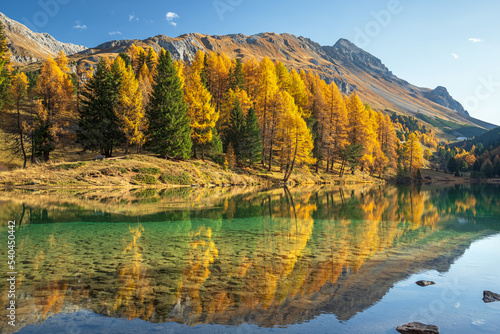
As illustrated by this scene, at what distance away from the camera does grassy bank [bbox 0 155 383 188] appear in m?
32.2

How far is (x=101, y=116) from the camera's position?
4309 centimetres

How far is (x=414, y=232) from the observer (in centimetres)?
1522

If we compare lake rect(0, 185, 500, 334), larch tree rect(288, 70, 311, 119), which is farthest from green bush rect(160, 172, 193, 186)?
larch tree rect(288, 70, 311, 119)

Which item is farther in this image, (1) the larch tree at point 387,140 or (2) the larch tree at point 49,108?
(1) the larch tree at point 387,140

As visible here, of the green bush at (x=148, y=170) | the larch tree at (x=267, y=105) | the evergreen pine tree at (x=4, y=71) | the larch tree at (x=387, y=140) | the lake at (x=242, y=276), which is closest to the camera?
the lake at (x=242, y=276)

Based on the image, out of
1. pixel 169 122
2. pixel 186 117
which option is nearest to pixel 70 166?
pixel 169 122

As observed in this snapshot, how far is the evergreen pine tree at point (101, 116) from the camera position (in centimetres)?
4225

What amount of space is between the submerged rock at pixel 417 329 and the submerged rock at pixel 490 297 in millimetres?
2494

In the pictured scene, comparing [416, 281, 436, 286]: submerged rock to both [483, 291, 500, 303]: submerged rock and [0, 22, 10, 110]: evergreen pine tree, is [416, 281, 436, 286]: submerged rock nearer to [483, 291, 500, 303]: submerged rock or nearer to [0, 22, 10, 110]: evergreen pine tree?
[483, 291, 500, 303]: submerged rock

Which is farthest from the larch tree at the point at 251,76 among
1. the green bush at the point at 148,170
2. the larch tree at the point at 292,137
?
the green bush at the point at 148,170

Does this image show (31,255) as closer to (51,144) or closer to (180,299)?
(180,299)

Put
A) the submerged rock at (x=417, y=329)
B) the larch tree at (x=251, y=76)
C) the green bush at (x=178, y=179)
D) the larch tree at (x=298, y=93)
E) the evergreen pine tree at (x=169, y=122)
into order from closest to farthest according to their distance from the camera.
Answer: the submerged rock at (x=417, y=329) < the green bush at (x=178, y=179) < the evergreen pine tree at (x=169, y=122) < the larch tree at (x=251, y=76) < the larch tree at (x=298, y=93)

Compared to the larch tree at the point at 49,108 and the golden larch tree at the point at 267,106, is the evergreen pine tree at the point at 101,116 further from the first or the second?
the golden larch tree at the point at 267,106

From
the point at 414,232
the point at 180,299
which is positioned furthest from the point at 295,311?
the point at 414,232
